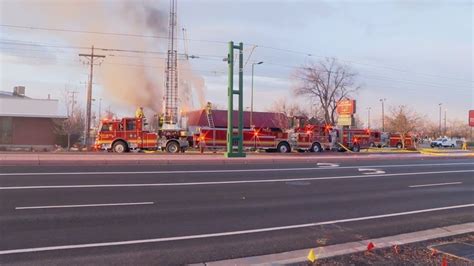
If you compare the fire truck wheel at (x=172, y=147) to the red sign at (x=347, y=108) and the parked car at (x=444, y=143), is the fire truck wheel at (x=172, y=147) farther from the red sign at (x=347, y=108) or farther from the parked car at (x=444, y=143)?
the parked car at (x=444, y=143)

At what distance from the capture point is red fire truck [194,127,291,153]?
35.7 m

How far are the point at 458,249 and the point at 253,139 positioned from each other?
30.5 m

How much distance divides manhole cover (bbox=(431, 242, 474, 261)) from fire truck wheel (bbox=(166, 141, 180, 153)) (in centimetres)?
2834

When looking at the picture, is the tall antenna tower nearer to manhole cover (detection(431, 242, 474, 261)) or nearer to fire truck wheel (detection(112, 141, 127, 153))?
fire truck wheel (detection(112, 141, 127, 153))

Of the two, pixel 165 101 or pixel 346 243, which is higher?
pixel 165 101

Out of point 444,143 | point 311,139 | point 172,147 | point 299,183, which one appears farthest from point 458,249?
point 444,143

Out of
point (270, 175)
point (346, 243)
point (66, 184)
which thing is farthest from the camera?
point (270, 175)

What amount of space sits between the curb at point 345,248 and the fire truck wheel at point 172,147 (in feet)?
88.7

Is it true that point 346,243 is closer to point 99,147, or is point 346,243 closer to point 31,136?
point 99,147

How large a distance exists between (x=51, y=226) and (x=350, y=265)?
4889 mm

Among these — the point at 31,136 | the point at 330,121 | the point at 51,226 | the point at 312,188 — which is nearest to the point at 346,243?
the point at 51,226

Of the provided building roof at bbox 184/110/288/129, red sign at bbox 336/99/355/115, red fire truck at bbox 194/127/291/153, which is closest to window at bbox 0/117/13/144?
red fire truck at bbox 194/127/291/153

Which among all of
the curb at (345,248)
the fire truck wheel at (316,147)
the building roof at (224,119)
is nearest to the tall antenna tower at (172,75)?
the building roof at (224,119)

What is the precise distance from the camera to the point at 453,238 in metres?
7.46
